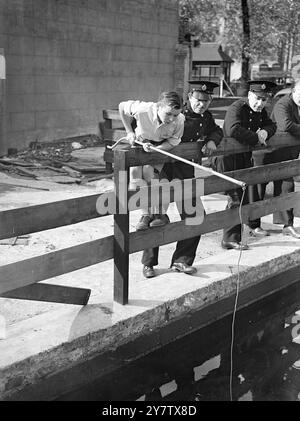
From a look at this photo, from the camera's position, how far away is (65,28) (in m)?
12.6

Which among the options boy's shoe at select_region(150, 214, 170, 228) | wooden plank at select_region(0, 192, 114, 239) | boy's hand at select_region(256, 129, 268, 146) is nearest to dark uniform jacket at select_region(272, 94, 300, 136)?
boy's hand at select_region(256, 129, 268, 146)

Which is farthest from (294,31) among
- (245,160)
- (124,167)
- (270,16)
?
(124,167)

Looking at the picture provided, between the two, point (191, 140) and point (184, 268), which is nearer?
point (184, 268)

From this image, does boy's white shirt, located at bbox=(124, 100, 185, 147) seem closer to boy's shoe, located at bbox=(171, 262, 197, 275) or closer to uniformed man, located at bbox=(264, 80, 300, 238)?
boy's shoe, located at bbox=(171, 262, 197, 275)

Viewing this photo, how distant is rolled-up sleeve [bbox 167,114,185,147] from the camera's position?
4.83m

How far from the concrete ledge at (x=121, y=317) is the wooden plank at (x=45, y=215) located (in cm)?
70

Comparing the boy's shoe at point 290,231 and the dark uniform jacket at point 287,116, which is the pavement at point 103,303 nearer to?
the boy's shoe at point 290,231

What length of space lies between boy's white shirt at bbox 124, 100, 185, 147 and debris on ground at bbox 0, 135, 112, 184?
442 cm

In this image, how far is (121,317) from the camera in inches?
165

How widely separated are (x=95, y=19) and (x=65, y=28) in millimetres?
1051

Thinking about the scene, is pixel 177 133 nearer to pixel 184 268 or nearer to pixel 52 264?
pixel 184 268

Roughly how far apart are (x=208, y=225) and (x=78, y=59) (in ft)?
29.4

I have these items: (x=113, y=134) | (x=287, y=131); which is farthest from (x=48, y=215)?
(x=113, y=134)

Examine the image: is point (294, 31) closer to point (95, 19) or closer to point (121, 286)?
point (95, 19)
